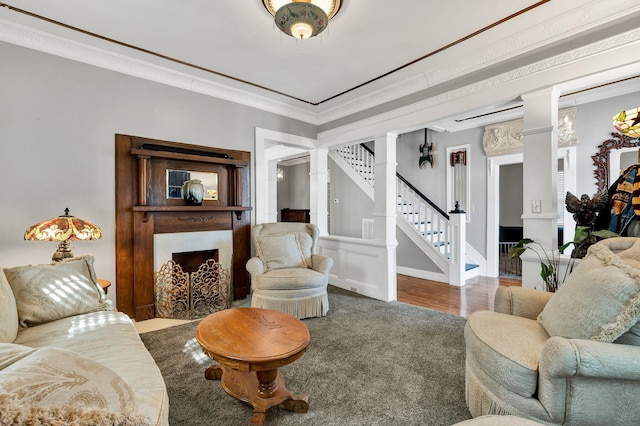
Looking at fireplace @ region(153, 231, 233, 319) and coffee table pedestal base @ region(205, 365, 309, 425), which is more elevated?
fireplace @ region(153, 231, 233, 319)

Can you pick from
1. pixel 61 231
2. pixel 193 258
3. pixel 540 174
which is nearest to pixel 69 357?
pixel 61 231

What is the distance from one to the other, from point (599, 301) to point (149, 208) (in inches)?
144

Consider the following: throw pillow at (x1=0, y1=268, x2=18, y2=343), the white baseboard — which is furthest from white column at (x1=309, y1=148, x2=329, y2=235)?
throw pillow at (x1=0, y1=268, x2=18, y2=343)

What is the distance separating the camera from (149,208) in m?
3.22

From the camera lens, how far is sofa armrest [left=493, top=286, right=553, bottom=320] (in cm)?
200

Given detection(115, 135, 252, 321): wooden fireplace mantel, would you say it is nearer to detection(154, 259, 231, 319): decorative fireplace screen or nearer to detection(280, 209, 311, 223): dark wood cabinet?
detection(154, 259, 231, 319): decorative fireplace screen

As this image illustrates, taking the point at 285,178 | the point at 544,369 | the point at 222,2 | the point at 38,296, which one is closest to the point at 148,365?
the point at 38,296

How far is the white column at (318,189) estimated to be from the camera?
16.0 feet

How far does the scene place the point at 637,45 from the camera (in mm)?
2223

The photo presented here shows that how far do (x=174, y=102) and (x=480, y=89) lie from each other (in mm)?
3378

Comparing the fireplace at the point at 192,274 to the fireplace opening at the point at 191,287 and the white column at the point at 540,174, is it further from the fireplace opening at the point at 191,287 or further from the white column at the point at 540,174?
the white column at the point at 540,174

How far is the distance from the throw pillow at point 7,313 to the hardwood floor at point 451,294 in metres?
3.66

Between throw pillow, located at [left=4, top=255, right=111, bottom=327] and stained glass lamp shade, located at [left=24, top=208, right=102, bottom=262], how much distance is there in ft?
0.79

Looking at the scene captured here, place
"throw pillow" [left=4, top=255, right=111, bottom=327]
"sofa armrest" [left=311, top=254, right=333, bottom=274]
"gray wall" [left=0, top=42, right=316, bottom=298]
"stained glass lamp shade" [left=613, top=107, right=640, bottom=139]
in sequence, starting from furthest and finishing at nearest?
"sofa armrest" [left=311, top=254, right=333, bottom=274], "gray wall" [left=0, top=42, right=316, bottom=298], "stained glass lamp shade" [left=613, top=107, right=640, bottom=139], "throw pillow" [left=4, top=255, right=111, bottom=327]
